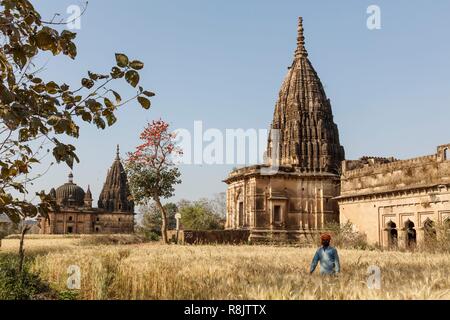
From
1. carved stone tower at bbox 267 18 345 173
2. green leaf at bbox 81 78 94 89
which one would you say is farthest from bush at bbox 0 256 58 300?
carved stone tower at bbox 267 18 345 173

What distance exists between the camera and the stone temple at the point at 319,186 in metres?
29.1

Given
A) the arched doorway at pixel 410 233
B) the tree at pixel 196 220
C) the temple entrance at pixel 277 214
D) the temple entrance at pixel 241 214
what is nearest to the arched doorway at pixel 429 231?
the arched doorway at pixel 410 233

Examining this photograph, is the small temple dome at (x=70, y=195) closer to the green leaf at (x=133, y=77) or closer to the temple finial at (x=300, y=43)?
the temple finial at (x=300, y=43)

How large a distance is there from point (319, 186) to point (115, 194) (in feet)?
188

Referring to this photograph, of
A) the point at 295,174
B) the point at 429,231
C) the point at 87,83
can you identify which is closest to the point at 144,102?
the point at 87,83

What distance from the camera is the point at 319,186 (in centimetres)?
4131

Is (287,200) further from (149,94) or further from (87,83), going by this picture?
(149,94)

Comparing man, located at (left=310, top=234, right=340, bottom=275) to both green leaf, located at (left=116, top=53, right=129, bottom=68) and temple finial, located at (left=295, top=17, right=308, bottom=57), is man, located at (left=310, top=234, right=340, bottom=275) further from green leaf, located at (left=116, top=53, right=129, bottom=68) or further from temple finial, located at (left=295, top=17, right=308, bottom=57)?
temple finial, located at (left=295, top=17, right=308, bottom=57)

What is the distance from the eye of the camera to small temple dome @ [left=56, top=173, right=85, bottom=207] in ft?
291

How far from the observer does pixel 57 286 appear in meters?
12.0

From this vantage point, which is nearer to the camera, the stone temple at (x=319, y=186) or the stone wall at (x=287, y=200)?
the stone temple at (x=319, y=186)

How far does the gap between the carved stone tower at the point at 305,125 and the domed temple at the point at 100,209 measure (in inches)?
1885

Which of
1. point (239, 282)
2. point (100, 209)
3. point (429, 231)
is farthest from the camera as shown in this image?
point (100, 209)
